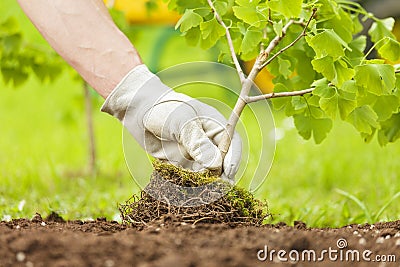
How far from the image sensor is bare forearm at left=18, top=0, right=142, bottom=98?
2.11 metres

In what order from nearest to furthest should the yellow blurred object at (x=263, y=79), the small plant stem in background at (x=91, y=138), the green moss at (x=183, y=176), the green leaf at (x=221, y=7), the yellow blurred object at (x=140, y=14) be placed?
1. the green moss at (x=183, y=176)
2. the green leaf at (x=221, y=7)
3. the small plant stem in background at (x=91, y=138)
4. the yellow blurred object at (x=140, y=14)
5. the yellow blurred object at (x=263, y=79)

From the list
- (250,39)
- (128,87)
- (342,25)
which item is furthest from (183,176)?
(342,25)

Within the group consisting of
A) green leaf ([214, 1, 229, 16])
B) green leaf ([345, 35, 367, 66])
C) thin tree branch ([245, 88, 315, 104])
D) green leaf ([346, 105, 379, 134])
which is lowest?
green leaf ([346, 105, 379, 134])

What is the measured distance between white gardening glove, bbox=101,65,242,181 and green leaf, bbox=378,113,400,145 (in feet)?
2.03

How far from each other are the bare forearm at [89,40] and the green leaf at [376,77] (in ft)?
2.16

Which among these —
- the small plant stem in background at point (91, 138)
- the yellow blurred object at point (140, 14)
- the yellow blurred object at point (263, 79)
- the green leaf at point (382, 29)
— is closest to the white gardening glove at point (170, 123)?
the green leaf at point (382, 29)

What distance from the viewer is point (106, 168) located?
4.14 meters

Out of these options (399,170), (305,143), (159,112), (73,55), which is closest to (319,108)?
(159,112)

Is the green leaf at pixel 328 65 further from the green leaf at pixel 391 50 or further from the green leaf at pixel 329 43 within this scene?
the green leaf at pixel 391 50

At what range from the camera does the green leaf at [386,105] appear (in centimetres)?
213

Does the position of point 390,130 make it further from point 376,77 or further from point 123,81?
point 123,81

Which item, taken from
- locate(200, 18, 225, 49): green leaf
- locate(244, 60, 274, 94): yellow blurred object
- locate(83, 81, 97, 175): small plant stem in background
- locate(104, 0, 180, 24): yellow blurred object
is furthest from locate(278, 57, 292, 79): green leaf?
locate(244, 60, 274, 94): yellow blurred object

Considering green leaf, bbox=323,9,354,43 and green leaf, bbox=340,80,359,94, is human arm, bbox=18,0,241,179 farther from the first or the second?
green leaf, bbox=323,9,354,43

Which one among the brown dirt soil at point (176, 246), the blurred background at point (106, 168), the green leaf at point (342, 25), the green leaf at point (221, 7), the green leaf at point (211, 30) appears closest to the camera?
the brown dirt soil at point (176, 246)
